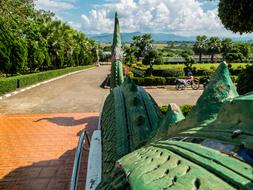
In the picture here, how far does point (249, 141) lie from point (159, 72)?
2638 cm

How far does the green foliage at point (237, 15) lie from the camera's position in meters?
9.22

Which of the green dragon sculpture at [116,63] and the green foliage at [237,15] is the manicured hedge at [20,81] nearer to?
the green foliage at [237,15]

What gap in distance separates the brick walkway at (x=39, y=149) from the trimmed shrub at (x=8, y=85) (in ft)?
20.1

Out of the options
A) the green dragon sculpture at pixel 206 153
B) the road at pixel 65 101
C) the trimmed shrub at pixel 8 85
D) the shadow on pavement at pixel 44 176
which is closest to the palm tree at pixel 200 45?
the road at pixel 65 101

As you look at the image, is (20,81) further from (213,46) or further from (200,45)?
(200,45)

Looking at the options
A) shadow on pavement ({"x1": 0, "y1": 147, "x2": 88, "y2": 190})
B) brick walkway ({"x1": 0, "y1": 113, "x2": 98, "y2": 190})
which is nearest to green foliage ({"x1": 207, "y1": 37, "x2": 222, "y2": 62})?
brick walkway ({"x1": 0, "y1": 113, "x2": 98, "y2": 190})

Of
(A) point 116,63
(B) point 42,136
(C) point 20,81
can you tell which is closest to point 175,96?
(B) point 42,136

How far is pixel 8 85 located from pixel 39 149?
11.8m

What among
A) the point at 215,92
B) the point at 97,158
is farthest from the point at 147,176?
the point at 97,158

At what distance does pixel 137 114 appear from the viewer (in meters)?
2.60

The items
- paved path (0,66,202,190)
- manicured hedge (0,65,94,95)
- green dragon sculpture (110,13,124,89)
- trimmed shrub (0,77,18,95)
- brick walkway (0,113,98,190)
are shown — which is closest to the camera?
green dragon sculpture (110,13,124,89)

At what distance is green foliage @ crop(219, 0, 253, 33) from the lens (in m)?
9.22

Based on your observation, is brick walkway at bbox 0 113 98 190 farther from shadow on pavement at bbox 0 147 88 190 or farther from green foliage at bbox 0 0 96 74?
green foliage at bbox 0 0 96 74

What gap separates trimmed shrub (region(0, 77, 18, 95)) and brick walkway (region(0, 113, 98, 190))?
20.1 ft
